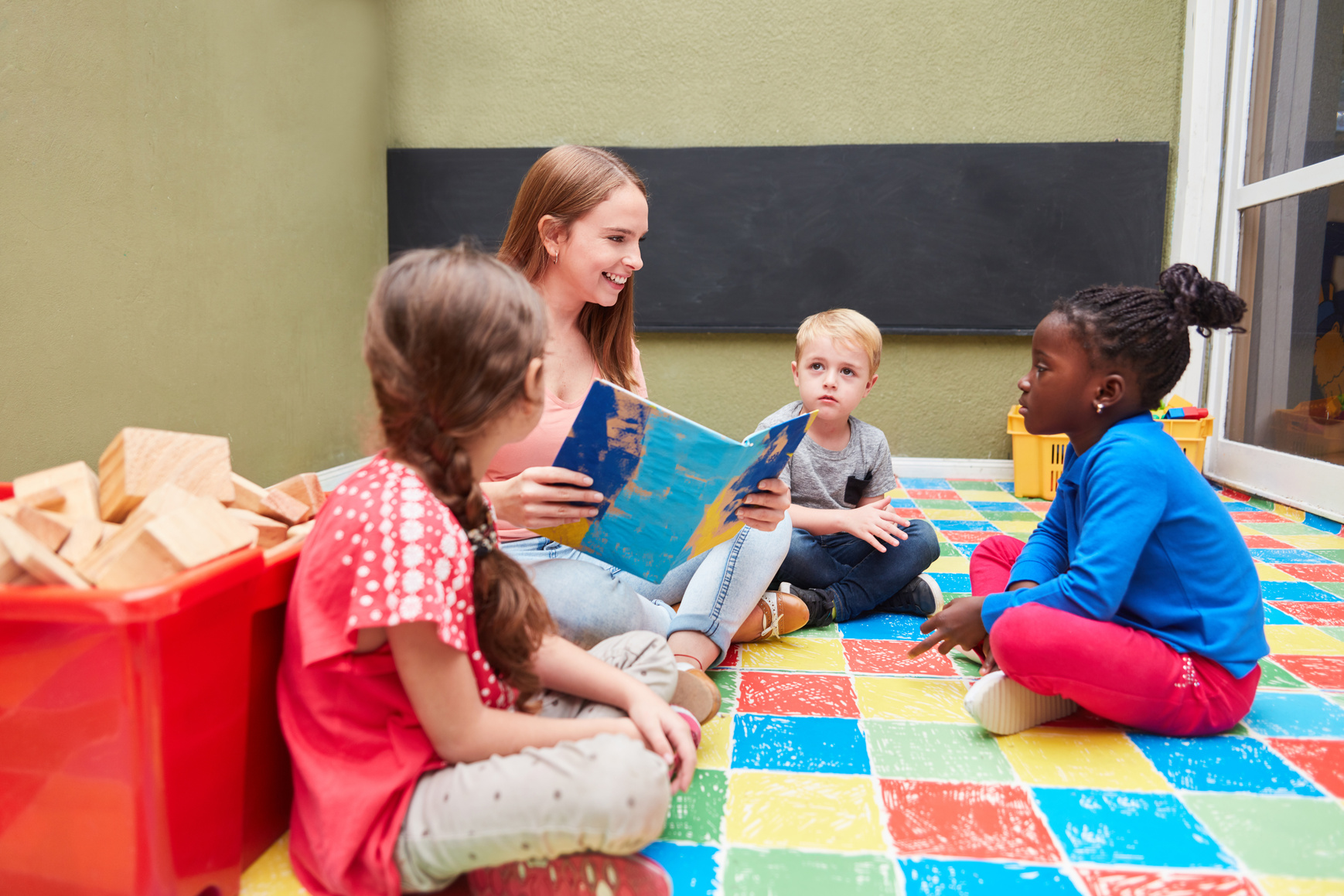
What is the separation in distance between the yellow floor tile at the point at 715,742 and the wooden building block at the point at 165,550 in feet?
1.92

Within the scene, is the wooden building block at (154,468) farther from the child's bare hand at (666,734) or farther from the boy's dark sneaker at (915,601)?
the boy's dark sneaker at (915,601)

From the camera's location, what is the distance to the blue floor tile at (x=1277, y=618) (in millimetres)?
1571

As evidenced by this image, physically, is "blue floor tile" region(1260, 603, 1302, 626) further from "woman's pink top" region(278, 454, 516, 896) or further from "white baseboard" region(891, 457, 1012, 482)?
"white baseboard" region(891, 457, 1012, 482)

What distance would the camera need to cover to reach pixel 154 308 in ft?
7.02

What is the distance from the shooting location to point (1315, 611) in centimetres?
164

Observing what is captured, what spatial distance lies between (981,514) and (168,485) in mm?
2379

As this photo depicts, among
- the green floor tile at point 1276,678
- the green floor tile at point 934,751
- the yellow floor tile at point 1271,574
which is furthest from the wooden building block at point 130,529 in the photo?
the yellow floor tile at point 1271,574

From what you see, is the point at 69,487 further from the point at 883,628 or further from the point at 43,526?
the point at 883,628

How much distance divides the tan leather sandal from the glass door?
1845 millimetres

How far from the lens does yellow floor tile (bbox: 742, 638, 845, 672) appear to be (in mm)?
1392

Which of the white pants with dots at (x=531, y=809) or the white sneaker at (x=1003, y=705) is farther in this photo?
the white sneaker at (x=1003, y=705)

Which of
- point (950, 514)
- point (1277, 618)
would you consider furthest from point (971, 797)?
point (950, 514)

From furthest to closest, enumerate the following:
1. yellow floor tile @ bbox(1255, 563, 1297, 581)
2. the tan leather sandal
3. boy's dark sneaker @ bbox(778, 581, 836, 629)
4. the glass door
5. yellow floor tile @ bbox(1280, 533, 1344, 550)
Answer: the glass door < yellow floor tile @ bbox(1280, 533, 1344, 550) < yellow floor tile @ bbox(1255, 563, 1297, 581) < boy's dark sneaker @ bbox(778, 581, 836, 629) < the tan leather sandal

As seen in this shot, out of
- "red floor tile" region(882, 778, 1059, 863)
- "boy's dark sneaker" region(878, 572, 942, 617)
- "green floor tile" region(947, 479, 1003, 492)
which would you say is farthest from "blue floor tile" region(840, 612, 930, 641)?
"green floor tile" region(947, 479, 1003, 492)
